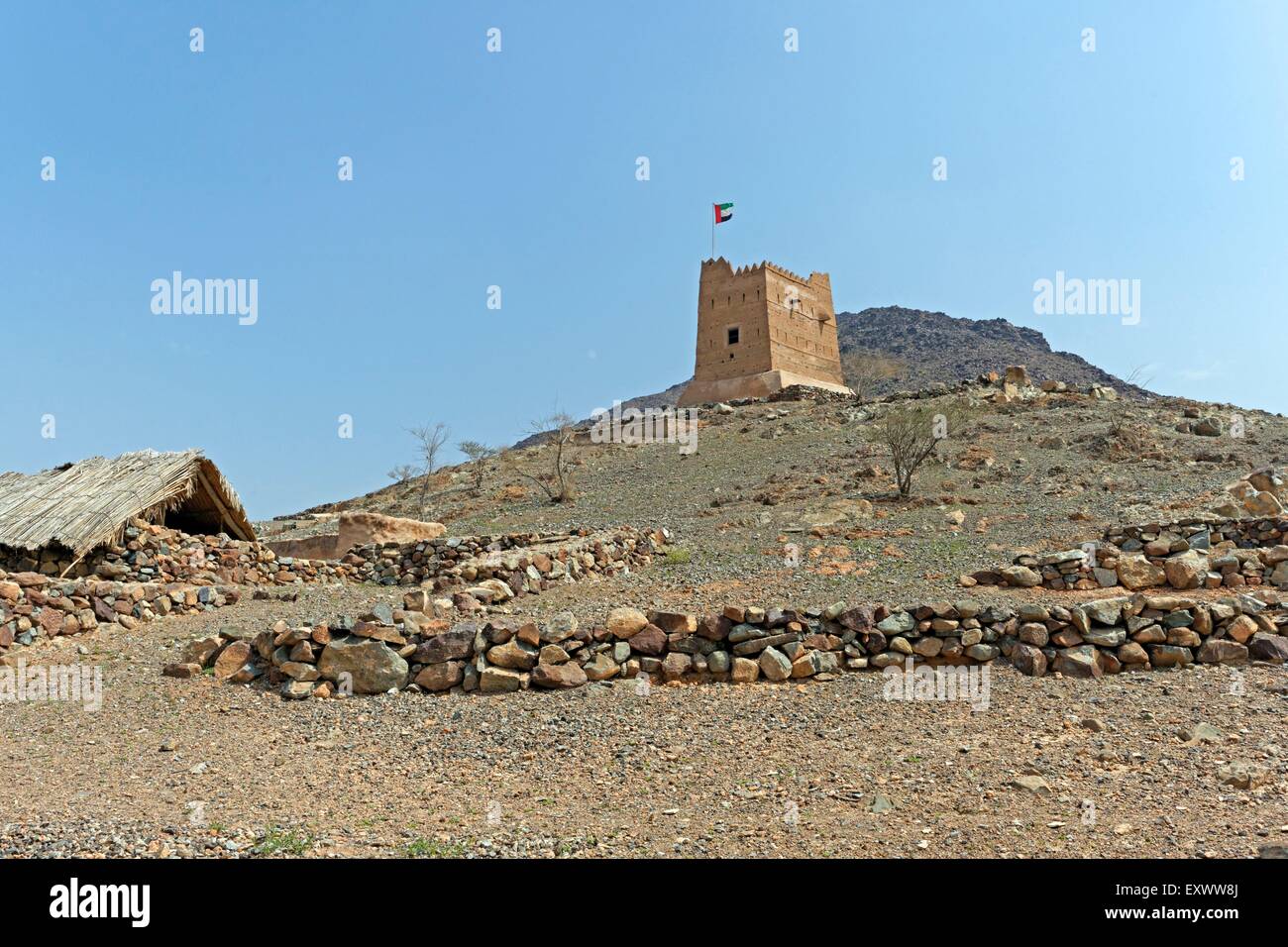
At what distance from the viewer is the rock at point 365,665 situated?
6438 millimetres

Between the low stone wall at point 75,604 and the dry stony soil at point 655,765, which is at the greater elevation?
the low stone wall at point 75,604

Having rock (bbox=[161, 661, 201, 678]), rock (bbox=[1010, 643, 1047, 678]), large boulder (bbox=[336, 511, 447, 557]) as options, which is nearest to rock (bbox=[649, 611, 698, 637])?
rock (bbox=[1010, 643, 1047, 678])

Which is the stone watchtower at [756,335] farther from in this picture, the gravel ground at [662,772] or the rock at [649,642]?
the gravel ground at [662,772]

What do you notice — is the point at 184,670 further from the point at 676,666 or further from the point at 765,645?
the point at 765,645

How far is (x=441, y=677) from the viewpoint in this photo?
6410 millimetres

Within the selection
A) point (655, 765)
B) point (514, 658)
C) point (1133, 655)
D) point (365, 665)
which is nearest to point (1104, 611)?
point (1133, 655)

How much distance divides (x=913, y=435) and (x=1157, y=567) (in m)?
9.85

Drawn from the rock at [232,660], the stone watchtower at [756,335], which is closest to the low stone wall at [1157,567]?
the rock at [232,660]

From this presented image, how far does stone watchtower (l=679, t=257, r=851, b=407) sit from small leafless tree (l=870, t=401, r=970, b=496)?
12975 millimetres

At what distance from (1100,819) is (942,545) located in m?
8.11

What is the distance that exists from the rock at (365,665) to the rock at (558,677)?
1.02 metres

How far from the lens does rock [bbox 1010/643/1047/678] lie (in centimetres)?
603
